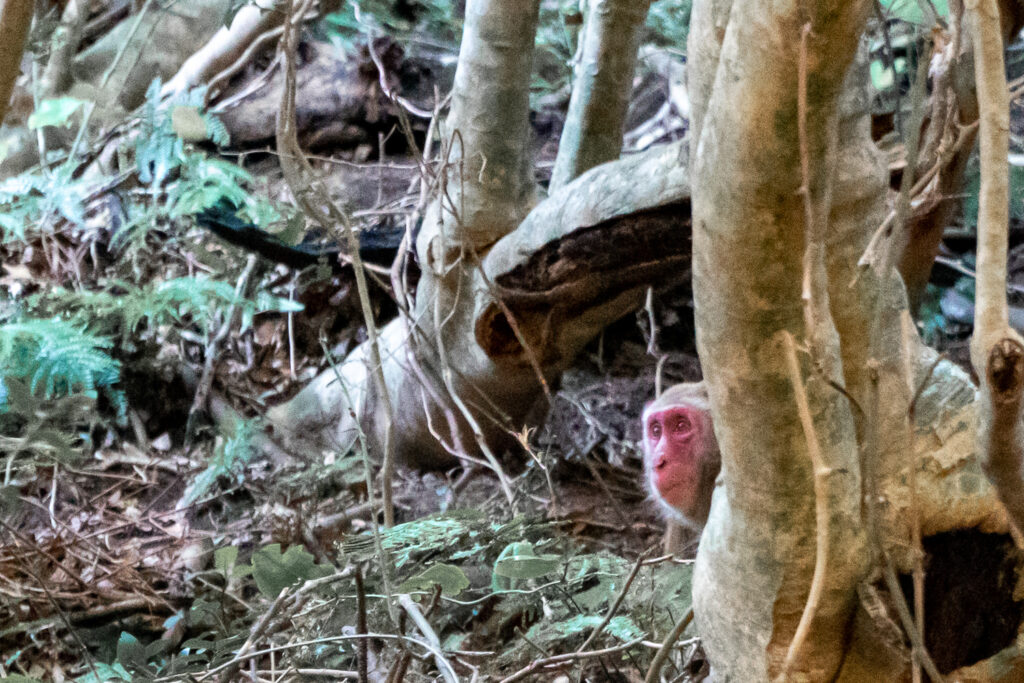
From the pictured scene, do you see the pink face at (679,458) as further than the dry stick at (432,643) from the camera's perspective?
Yes

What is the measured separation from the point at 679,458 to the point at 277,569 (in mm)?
1464

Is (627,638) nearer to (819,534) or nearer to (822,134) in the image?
(819,534)

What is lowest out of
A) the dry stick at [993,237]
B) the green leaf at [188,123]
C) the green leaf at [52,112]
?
the dry stick at [993,237]

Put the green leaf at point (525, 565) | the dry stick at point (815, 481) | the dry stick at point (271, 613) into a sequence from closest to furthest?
the dry stick at point (815, 481), the dry stick at point (271, 613), the green leaf at point (525, 565)

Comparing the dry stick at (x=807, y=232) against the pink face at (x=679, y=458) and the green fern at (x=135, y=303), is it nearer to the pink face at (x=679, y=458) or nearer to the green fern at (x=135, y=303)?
the pink face at (x=679, y=458)

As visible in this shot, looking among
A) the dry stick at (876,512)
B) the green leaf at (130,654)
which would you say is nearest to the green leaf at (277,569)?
the green leaf at (130,654)

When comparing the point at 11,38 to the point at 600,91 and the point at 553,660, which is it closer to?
the point at 553,660

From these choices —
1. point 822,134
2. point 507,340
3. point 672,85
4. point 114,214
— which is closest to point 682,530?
point 507,340

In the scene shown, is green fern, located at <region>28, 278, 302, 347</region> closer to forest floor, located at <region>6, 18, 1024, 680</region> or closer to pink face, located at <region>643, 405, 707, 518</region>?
forest floor, located at <region>6, 18, 1024, 680</region>

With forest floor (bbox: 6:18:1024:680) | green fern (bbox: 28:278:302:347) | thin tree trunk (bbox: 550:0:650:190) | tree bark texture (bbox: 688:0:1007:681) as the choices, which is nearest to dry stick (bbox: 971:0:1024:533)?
tree bark texture (bbox: 688:0:1007:681)

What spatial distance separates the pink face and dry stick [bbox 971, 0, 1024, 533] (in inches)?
67.5

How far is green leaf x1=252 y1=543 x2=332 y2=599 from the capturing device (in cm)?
208

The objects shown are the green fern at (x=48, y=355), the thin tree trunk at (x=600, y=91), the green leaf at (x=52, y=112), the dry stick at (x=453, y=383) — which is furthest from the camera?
the green leaf at (x=52, y=112)

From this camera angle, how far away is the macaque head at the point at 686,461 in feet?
9.78
